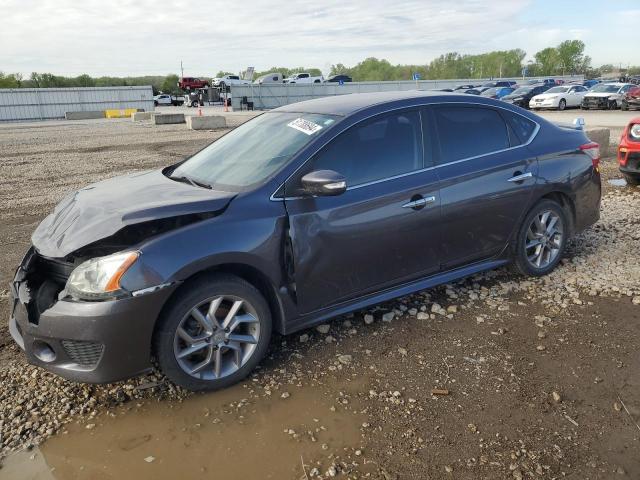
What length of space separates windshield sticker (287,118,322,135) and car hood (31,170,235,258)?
77 cm

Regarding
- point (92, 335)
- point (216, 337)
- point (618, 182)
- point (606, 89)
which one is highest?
point (606, 89)

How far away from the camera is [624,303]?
4281 millimetres

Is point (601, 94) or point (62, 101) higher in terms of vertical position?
point (62, 101)

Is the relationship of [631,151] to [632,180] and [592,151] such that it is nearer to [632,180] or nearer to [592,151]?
[632,180]

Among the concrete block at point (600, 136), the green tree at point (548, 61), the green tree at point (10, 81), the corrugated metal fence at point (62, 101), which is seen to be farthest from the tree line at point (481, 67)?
the concrete block at point (600, 136)

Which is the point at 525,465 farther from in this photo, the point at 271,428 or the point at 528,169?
the point at 528,169

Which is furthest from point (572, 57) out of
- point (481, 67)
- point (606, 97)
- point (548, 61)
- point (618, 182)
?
point (618, 182)

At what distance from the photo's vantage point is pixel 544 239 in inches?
186

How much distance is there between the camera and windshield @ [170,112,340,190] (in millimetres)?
3582

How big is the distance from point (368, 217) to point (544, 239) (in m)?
2.04

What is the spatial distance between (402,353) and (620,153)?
6303 millimetres

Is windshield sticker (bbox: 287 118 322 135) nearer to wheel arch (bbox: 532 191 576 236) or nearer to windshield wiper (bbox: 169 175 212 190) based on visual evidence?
windshield wiper (bbox: 169 175 212 190)

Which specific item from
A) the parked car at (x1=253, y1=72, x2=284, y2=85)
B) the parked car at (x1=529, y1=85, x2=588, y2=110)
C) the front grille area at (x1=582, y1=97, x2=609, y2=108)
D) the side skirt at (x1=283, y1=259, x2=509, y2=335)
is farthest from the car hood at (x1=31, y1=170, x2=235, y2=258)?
the parked car at (x1=253, y1=72, x2=284, y2=85)

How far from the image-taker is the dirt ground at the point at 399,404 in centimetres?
262
